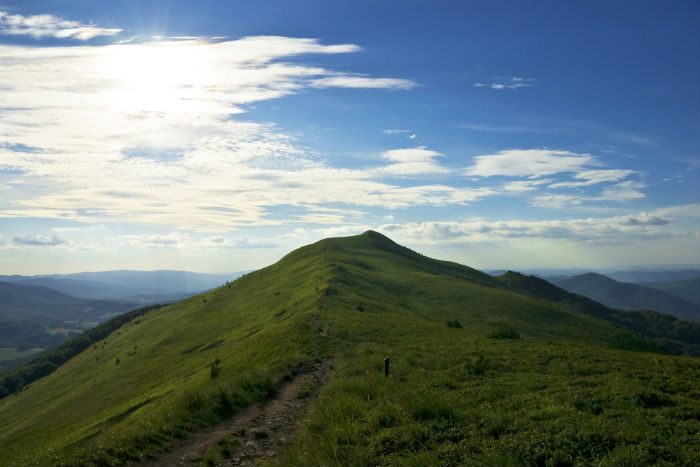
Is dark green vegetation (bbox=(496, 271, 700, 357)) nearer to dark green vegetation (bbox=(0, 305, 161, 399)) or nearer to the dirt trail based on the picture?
the dirt trail

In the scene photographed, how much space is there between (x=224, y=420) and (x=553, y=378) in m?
16.6

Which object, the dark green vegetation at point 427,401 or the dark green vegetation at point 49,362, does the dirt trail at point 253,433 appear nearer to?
the dark green vegetation at point 427,401

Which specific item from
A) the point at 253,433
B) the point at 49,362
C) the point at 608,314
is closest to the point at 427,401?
the point at 253,433

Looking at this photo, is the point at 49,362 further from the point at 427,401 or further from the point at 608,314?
the point at 608,314

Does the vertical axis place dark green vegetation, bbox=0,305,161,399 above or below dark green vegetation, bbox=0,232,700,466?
below

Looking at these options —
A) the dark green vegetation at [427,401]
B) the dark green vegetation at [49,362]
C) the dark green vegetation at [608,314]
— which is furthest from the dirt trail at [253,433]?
the dark green vegetation at [49,362]

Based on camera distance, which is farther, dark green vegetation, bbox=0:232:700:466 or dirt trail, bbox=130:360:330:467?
dirt trail, bbox=130:360:330:467

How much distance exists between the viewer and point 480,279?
138750mm

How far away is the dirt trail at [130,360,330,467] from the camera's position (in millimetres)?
14938

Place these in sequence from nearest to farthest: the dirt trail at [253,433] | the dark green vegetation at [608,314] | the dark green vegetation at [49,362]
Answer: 1. the dirt trail at [253,433]
2. the dark green vegetation at [49,362]
3. the dark green vegetation at [608,314]

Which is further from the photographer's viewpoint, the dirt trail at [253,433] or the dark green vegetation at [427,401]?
the dirt trail at [253,433]

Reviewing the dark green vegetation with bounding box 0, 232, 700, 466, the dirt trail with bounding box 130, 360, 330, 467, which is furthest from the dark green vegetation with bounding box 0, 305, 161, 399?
the dirt trail with bounding box 130, 360, 330, 467

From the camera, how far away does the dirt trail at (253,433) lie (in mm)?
14938

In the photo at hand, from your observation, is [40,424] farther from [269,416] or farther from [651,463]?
[651,463]
